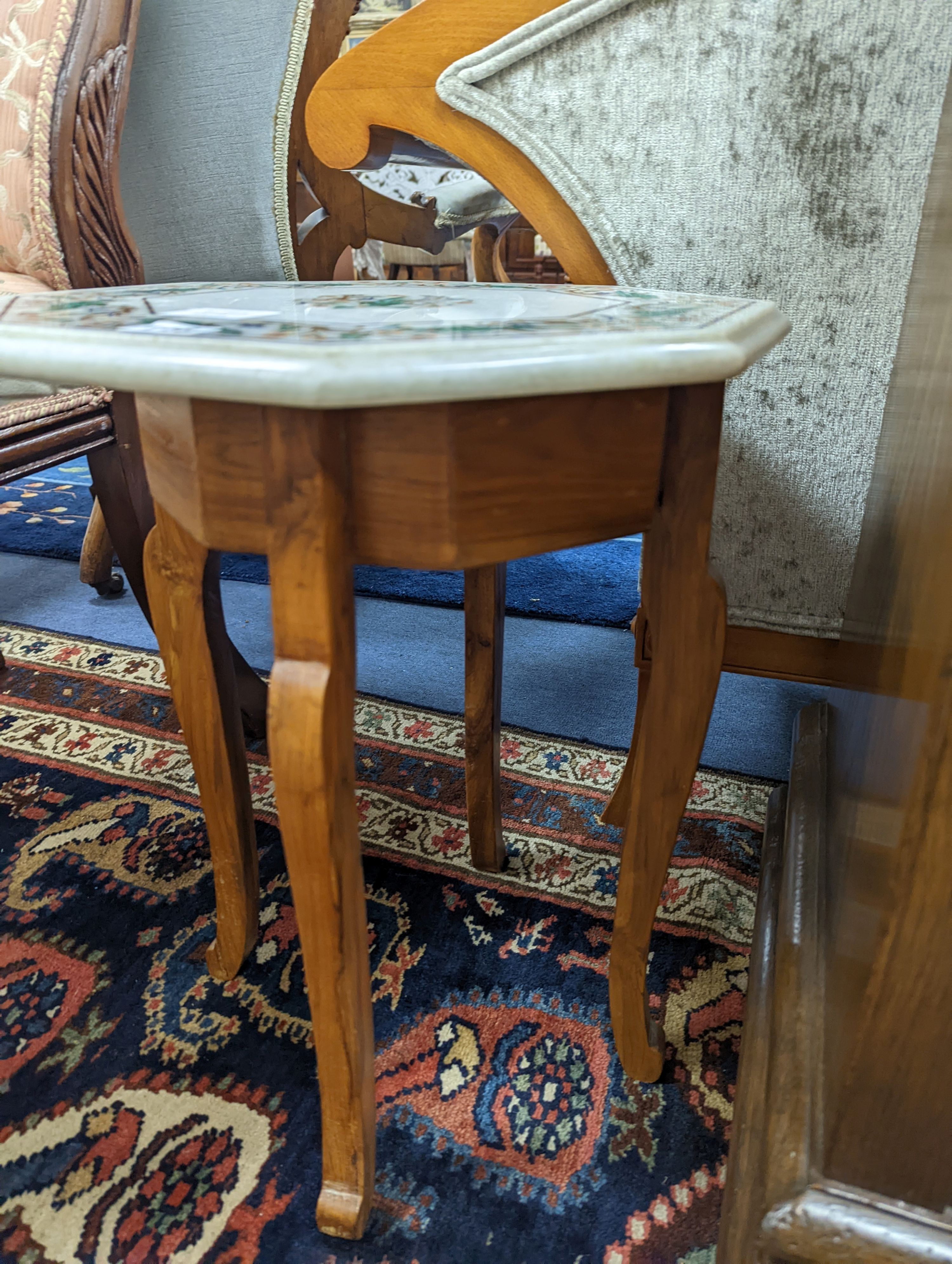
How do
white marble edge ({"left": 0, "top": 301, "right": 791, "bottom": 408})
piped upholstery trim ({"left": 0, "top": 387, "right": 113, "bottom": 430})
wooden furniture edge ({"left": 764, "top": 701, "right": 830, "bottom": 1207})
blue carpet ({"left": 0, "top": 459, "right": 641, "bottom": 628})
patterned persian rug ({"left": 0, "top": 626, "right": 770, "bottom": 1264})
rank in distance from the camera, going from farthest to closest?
blue carpet ({"left": 0, "top": 459, "right": 641, "bottom": 628})
piped upholstery trim ({"left": 0, "top": 387, "right": 113, "bottom": 430})
patterned persian rug ({"left": 0, "top": 626, "right": 770, "bottom": 1264})
wooden furniture edge ({"left": 764, "top": 701, "right": 830, "bottom": 1207})
white marble edge ({"left": 0, "top": 301, "right": 791, "bottom": 408})

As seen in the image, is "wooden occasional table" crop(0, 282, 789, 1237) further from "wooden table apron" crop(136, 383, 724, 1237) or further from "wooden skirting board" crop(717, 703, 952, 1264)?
"wooden skirting board" crop(717, 703, 952, 1264)

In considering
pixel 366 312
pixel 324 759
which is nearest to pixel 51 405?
pixel 366 312

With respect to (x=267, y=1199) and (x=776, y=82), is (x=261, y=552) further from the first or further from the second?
(x=776, y=82)

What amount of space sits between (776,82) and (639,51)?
123 millimetres

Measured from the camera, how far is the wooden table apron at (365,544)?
425 millimetres

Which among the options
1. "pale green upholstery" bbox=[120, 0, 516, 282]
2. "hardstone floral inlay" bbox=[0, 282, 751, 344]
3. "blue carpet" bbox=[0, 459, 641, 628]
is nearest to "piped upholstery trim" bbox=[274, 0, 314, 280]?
"pale green upholstery" bbox=[120, 0, 516, 282]

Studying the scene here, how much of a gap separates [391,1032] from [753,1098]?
0.32 metres

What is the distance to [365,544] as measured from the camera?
45cm

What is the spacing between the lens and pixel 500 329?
17.0 inches

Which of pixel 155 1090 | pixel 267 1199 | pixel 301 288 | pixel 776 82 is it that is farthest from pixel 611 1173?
pixel 776 82

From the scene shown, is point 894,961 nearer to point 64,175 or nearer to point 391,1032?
point 391,1032

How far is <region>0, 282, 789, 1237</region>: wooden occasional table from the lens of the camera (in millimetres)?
383

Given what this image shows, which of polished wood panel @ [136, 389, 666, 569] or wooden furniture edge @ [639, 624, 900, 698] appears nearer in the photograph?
polished wood panel @ [136, 389, 666, 569]

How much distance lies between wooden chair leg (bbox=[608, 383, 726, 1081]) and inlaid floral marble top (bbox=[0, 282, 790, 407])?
Result: 0.07m
